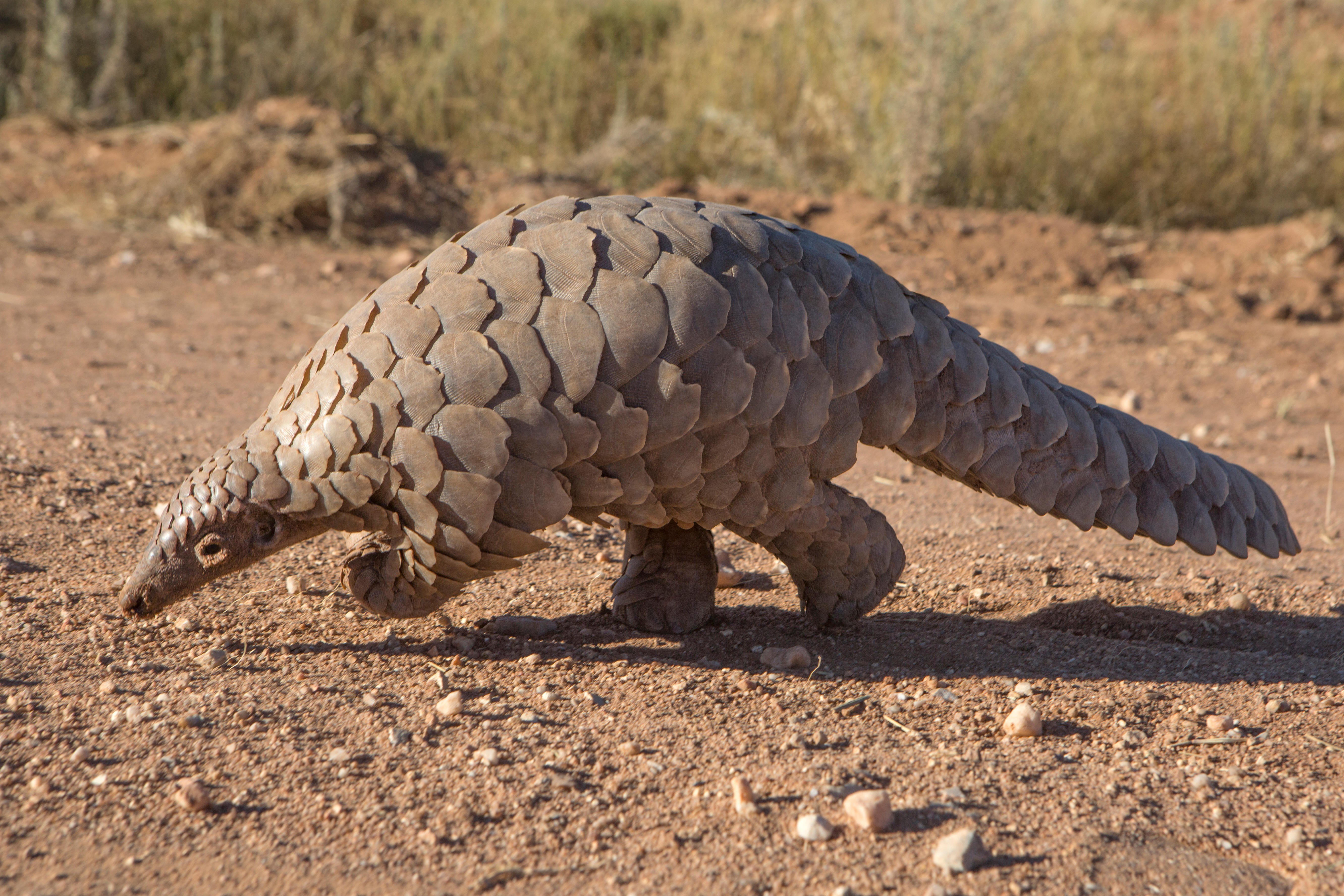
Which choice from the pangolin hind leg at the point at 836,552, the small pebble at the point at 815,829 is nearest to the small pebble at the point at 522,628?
the pangolin hind leg at the point at 836,552

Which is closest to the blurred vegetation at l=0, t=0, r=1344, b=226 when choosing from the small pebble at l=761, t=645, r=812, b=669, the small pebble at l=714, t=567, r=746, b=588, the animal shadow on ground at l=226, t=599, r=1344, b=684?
the small pebble at l=714, t=567, r=746, b=588

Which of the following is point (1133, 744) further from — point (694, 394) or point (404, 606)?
point (404, 606)

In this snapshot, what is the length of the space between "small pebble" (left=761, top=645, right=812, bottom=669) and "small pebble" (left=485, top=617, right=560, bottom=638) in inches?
23.4

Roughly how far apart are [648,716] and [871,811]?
2.10 feet

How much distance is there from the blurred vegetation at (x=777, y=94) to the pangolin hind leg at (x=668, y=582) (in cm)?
611

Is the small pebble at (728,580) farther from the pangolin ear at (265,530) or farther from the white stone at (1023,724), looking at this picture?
the pangolin ear at (265,530)

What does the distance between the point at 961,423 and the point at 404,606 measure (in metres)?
1.45

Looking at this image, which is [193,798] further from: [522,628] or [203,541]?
[522,628]

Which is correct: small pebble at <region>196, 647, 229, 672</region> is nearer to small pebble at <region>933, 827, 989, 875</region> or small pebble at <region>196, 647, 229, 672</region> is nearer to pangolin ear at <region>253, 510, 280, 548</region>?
pangolin ear at <region>253, 510, 280, 548</region>

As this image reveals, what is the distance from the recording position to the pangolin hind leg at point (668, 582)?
3.21 meters

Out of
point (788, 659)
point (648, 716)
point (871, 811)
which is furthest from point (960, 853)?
point (788, 659)

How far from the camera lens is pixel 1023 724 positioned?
8.82ft

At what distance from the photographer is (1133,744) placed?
2682 millimetres

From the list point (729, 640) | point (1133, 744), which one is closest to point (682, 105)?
point (729, 640)
